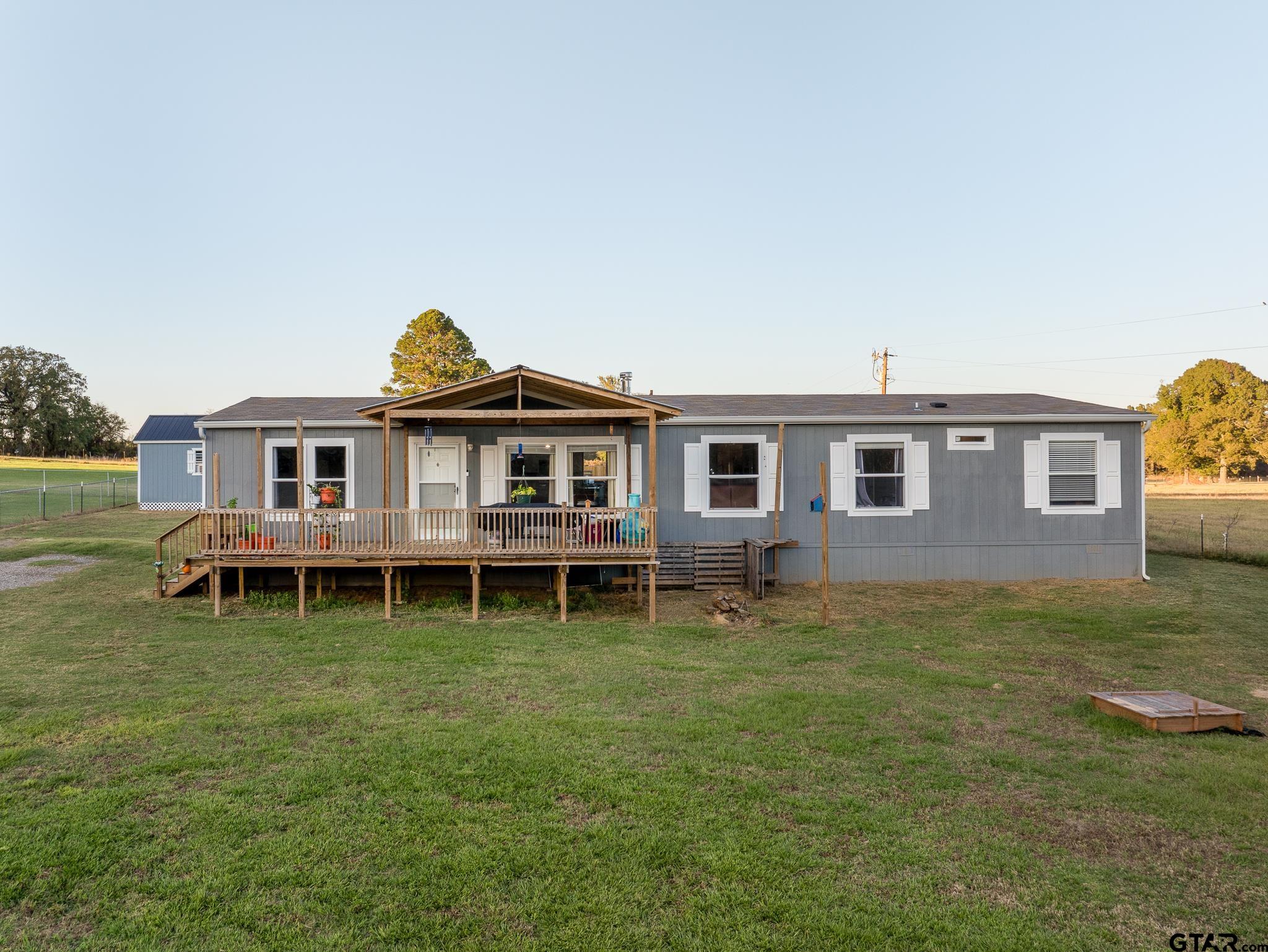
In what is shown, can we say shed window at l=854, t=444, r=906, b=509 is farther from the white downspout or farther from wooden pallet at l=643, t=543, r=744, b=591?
the white downspout

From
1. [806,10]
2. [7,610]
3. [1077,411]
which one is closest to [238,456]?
[7,610]

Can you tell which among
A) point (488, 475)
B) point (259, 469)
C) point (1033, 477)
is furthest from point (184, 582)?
point (1033, 477)

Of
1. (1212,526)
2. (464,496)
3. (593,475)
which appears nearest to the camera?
(464,496)

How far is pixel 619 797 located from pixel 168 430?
30131mm

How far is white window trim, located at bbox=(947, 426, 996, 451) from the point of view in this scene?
41.7ft

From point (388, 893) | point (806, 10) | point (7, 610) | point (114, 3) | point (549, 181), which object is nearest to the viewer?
point (388, 893)

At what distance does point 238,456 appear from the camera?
12.3 m

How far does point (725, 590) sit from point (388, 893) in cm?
922

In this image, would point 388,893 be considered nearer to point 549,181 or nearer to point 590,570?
point 590,570

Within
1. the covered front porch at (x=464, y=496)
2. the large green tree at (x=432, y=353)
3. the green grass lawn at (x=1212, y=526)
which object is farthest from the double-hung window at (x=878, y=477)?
the large green tree at (x=432, y=353)

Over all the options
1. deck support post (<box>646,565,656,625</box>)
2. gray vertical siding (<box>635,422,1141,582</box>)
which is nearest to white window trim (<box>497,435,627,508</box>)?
gray vertical siding (<box>635,422,1141,582</box>)

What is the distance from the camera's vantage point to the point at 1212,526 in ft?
63.7

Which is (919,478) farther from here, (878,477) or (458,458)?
(458,458)

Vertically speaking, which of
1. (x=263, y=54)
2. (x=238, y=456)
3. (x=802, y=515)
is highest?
(x=263, y=54)
